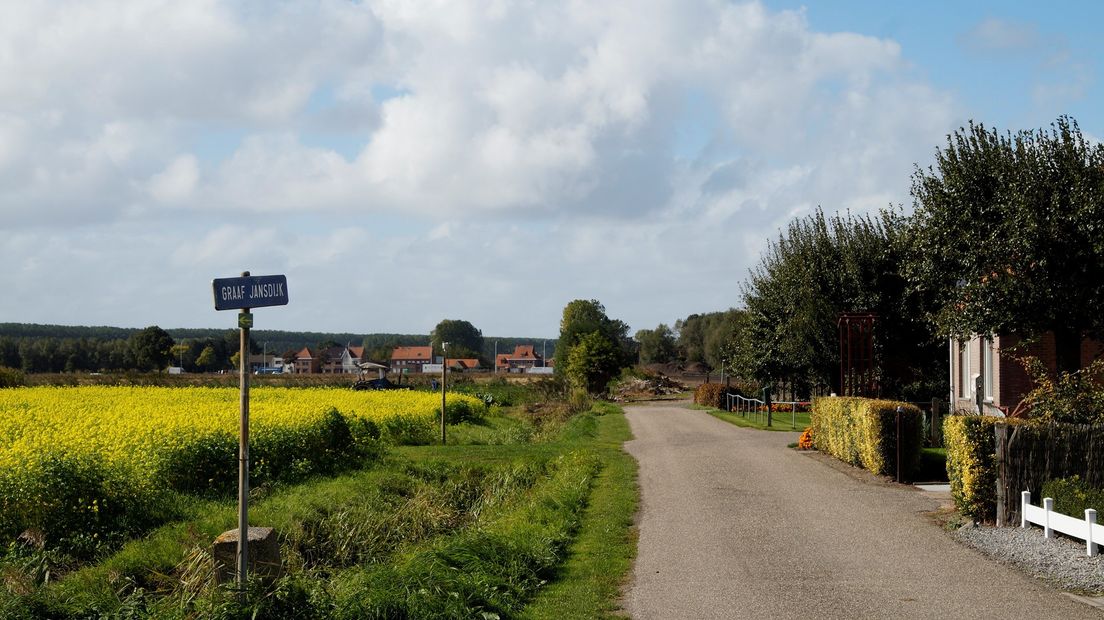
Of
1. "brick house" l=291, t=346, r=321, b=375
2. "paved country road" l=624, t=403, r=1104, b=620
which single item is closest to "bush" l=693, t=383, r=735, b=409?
"paved country road" l=624, t=403, r=1104, b=620

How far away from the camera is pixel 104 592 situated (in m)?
9.70

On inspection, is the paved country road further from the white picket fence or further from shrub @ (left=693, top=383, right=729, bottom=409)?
shrub @ (left=693, top=383, right=729, bottom=409)

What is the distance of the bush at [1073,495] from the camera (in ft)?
39.2

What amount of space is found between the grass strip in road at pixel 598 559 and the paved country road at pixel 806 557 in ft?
0.80

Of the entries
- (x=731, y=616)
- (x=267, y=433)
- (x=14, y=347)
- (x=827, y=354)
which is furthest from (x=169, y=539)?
(x=14, y=347)

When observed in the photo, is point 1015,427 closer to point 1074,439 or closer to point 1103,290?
point 1074,439

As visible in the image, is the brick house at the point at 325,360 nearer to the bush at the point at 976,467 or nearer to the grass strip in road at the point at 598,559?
the grass strip in road at the point at 598,559

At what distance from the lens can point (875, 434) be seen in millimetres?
19375

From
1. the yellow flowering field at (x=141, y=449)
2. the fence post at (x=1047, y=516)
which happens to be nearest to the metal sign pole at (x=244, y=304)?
the yellow flowering field at (x=141, y=449)

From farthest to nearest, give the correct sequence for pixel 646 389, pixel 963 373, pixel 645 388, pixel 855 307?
1. pixel 645 388
2. pixel 646 389
3. pixel 855 307
4. pixel 963 373

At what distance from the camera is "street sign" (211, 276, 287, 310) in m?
7.90

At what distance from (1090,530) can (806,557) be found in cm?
296

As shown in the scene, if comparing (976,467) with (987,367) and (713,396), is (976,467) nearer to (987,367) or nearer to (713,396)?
(987,367)

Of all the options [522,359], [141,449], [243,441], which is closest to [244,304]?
[243,441]
